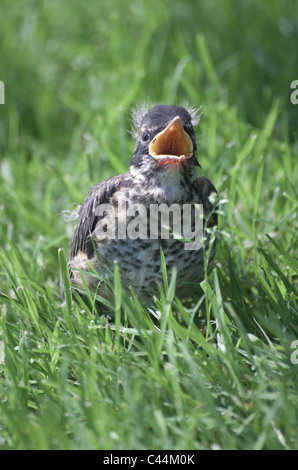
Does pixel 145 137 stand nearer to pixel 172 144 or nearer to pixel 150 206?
pixel 172 144

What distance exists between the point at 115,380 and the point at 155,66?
309 cm

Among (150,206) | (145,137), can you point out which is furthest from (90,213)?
(145,137)

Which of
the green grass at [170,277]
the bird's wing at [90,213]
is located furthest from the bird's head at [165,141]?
the green grass at [170,277]

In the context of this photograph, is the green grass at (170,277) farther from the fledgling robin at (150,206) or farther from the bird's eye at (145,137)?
the bird's eye at (145,137)

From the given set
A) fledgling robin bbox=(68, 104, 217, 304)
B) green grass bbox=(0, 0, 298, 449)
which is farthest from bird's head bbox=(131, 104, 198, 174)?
green grass bbox=(0, 0, 298, 449)

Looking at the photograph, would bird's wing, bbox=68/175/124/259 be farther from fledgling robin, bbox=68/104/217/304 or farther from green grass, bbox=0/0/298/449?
green grass, bbox=0/0/298/449

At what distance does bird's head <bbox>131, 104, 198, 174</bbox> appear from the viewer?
2619mm

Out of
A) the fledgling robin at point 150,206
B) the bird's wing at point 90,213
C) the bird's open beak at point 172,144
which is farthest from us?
the bird's wing at point 90,213

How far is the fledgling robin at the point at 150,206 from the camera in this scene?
2695 millimetres

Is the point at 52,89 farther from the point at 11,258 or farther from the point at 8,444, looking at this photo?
the point at 8,444

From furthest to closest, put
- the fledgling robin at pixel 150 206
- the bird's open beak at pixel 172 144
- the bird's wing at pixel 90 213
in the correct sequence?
the bird's wing at pixel 90 213 → the fledgling robin at pixel 150 206 → the bird's open beak at pixel 172 144

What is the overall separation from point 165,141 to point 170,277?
605mm

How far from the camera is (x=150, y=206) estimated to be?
108 inches
